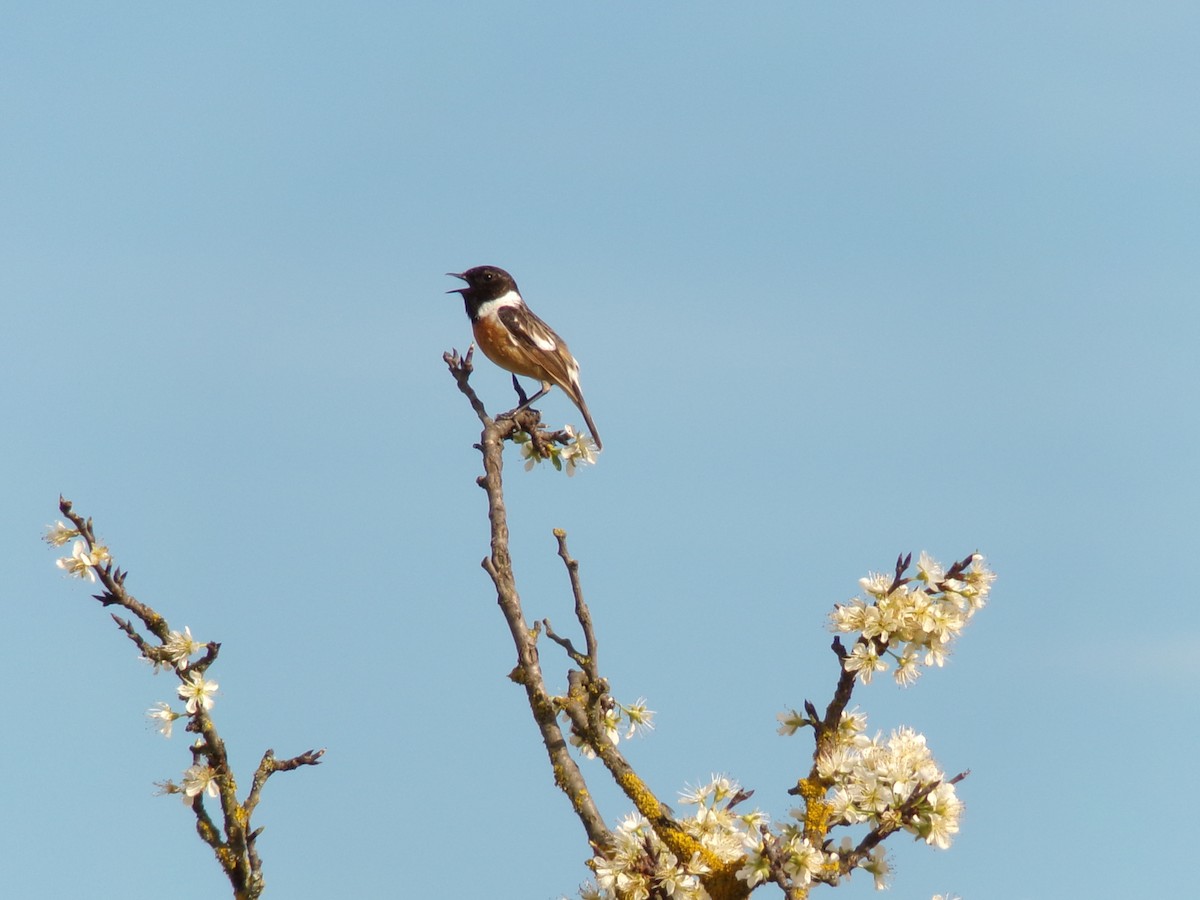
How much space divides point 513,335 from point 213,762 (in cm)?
679

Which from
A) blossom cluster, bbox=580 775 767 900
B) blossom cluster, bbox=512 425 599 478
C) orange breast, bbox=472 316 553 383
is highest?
orange breast, bbox=472 316 553 383

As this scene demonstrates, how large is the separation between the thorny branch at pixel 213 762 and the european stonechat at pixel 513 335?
547 centimetres

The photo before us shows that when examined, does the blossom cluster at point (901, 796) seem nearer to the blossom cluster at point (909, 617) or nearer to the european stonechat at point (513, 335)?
the blossom cluster at point (909, 617)

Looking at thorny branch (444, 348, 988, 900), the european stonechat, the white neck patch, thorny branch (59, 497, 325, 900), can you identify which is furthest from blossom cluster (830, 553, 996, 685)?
the white neck patch

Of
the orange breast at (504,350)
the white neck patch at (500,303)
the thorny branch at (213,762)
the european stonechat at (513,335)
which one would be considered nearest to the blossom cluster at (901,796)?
the thorny branch at (213,762)

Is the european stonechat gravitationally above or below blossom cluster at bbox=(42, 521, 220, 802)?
above

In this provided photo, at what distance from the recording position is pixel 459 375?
24.1 feet

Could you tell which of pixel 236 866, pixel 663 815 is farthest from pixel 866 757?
pixel 236 866

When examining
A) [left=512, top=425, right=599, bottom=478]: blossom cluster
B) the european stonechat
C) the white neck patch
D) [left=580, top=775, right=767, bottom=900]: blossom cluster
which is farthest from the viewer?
the white neck patch

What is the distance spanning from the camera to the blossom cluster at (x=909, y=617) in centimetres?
530

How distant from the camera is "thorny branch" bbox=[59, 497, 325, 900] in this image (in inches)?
209

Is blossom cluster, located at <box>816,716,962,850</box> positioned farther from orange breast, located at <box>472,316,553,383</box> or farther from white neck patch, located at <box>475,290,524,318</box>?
white neck patch, located at <box>475,290,524,318</box>

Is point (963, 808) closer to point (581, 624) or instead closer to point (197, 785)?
point (581, 624)

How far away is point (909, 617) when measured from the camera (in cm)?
533
